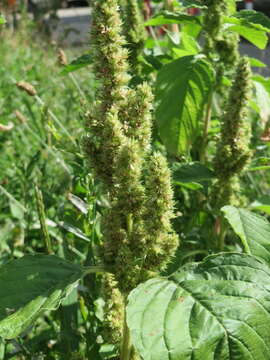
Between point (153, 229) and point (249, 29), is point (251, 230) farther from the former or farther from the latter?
point (249, 29)

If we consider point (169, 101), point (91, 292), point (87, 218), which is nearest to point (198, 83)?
point (169, 101)

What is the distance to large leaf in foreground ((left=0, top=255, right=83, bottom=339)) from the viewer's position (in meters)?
1.07

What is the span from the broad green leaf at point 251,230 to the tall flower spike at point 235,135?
0.50 ft

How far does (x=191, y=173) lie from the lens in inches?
63.8

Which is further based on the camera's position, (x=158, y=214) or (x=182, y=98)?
(x=182, y=98)

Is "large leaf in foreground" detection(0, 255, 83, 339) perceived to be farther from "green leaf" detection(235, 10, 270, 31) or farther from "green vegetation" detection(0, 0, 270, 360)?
"green leaf" detection(235, 10, 270, 31)

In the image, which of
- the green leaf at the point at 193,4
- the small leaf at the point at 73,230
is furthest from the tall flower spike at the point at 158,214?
the green leaf at the point at 193,4

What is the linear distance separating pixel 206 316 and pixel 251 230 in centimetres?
50

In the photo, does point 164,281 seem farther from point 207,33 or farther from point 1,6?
point 1,6

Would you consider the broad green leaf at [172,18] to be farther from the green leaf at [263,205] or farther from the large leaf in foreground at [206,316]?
the large leaf in foreground at [206,316]

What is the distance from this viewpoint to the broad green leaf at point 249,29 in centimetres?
159

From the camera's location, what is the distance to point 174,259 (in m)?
1.55

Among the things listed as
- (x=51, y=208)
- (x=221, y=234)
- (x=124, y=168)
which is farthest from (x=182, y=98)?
(x=51, y=208)

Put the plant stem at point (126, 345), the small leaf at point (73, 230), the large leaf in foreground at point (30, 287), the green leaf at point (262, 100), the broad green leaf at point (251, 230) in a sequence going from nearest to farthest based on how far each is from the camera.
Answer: the large leaf in foreground at point (30, 287), the plant stem at point (126, 345), the broad green leaf at point (251, 230), the small leaf at point (73, 230), the green leaf at point (262, 100)
